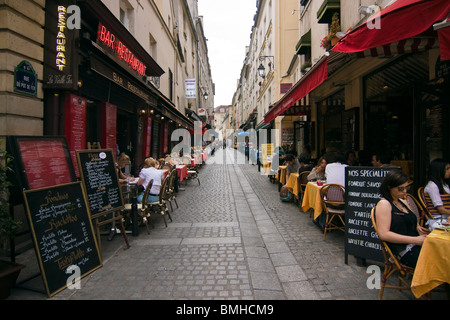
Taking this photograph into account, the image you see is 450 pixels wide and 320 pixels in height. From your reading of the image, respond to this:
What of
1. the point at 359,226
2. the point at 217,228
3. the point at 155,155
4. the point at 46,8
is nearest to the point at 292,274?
the point at 359,226

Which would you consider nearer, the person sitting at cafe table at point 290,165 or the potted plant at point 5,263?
the potted plant at point 5,263

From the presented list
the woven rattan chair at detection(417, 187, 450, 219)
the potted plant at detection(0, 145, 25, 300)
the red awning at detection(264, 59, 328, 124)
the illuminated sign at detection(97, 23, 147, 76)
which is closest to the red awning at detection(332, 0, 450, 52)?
the red awning at detection(264, 59, 328, 124)

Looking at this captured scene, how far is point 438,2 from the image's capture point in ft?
9.59

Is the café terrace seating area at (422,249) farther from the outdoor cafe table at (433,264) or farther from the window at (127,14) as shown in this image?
the window at (127,14)

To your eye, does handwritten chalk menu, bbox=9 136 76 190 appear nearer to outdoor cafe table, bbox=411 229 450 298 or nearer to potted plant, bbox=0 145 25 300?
potted plant, bbox=0 145 25 300

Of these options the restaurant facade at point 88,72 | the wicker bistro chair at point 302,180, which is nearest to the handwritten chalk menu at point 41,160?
the restaurant facade at point 88,72

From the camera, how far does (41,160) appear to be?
11.9ft

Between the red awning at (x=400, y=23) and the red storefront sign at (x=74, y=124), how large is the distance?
15.8 ft

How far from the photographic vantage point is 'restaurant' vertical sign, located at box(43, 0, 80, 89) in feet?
15.9

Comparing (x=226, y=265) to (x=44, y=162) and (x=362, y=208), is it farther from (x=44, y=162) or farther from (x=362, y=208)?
(x=44, y=162)

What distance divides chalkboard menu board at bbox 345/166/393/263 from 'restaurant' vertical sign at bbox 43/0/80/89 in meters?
4.78

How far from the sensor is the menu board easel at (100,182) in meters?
4.14

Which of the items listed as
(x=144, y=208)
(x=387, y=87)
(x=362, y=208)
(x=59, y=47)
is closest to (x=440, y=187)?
(x=362, y=208)

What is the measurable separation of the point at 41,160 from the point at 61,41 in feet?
8.21
